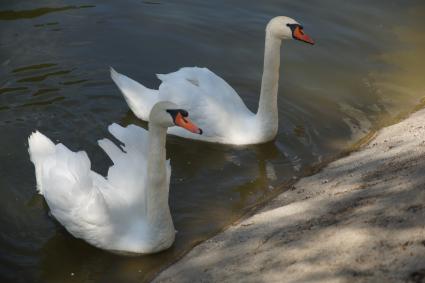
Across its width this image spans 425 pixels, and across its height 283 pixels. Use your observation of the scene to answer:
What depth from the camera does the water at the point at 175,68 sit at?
22.4 ft

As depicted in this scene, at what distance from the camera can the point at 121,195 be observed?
21.7 feet

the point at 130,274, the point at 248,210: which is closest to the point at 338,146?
the point at 248,210

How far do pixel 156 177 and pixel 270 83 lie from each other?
2480 millimetres

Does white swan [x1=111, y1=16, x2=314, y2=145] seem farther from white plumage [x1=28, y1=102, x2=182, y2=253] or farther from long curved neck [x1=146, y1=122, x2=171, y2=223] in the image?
long curved neck [x1=146, y1=122, x2=171, y2=223]

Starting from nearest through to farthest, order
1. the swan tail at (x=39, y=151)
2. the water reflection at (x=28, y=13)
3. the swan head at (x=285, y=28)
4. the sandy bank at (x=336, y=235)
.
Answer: the sandy bank at (x=336, y=235), the swan tail at (x=39, y=151), the swan head at (x=285, y=28), the water reflection at (x=28, y=13)

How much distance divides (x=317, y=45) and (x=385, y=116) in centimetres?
199

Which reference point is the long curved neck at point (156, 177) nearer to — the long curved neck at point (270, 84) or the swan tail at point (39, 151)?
the swan tail at point (39, 151)

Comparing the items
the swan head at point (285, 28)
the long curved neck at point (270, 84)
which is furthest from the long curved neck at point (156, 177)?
the swan head at point (285, 28)

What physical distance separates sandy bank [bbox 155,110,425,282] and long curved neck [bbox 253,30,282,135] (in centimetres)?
112

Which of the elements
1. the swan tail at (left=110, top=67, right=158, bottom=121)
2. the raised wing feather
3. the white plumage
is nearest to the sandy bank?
the white plumage

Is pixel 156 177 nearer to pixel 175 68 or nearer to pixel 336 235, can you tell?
pixel 336 235

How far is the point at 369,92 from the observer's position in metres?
9.91

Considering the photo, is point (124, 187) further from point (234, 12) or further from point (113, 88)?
point (234, 12)

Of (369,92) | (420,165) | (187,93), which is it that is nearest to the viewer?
(420,165)
